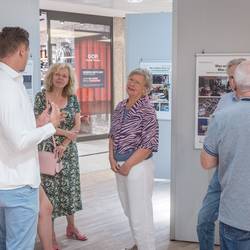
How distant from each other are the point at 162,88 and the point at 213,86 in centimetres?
222

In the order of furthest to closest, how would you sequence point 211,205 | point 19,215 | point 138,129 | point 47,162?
point 138,129 < point 47,162 < point 211,205 < point 19,215

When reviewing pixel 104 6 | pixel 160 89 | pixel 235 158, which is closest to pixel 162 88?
pixel 160 89

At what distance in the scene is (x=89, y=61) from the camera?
380 inches

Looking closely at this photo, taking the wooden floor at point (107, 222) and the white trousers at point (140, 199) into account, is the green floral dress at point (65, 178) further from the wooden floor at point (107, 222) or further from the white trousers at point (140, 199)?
the white trousers at point (140, 199)

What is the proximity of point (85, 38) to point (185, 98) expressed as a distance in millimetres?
6336

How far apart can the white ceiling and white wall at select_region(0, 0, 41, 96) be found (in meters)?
3.82

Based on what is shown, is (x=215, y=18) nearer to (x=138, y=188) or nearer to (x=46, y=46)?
(x=138, y=188)

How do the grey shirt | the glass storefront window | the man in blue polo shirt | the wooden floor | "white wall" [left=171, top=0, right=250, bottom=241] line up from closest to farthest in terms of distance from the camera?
the grey shirt
the man in blue polo shirt
"white wall" [left=171, top=0, right=250, bottom=241]
the wooden floor
the glass storefront window

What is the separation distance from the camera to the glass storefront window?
921 cm

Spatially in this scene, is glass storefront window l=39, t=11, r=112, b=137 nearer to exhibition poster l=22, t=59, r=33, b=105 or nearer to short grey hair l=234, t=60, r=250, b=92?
exhibition poster l=22, t=59, r=33, b=105

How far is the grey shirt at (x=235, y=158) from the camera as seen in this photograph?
199 centimetres

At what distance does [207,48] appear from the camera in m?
3.52

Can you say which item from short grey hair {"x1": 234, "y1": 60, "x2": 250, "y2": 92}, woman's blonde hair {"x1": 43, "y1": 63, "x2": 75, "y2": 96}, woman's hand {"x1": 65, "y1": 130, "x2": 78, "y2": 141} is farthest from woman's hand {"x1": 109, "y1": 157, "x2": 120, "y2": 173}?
short grey hair {"x1": 234, "y1": 60, "x2": 250, "y2": 92}

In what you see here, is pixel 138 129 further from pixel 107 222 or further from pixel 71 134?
pixel 107 222
